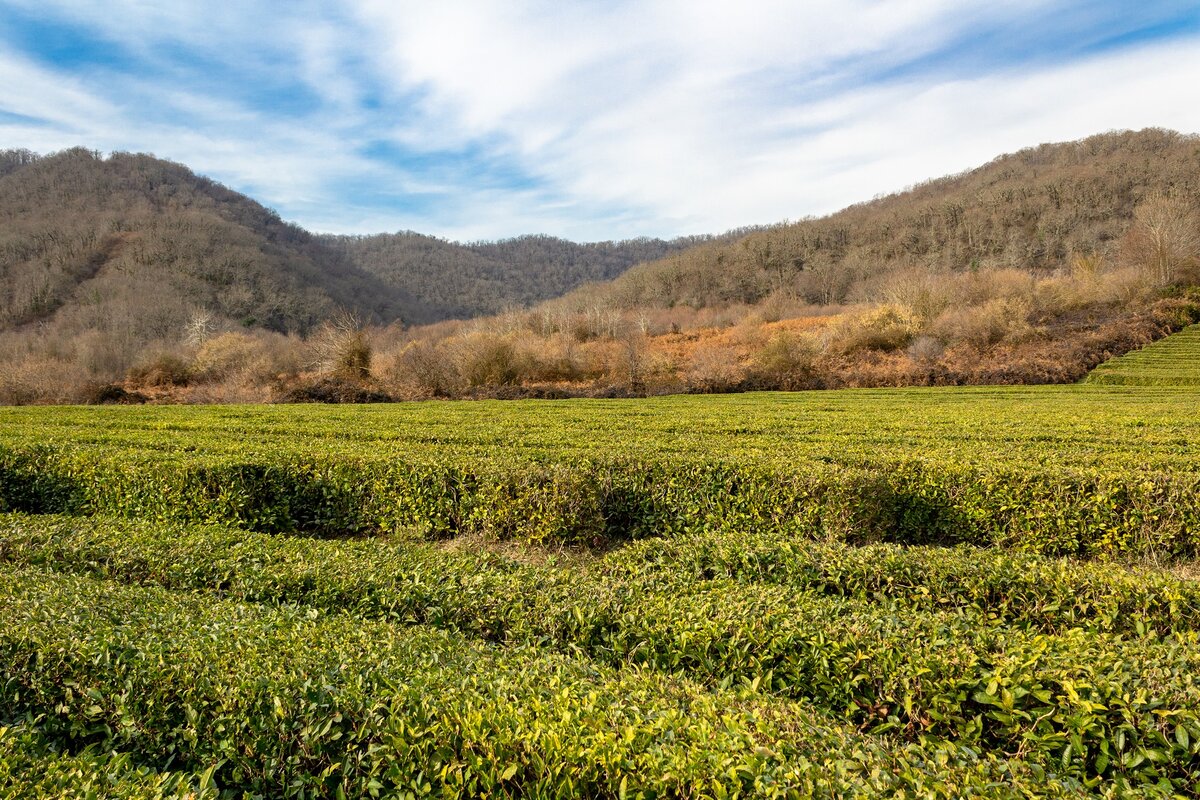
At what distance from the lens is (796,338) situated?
36.9m

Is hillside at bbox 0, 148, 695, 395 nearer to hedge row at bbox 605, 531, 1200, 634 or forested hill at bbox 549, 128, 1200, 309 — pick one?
forested hill at bbox 549, 128, 1200, 309

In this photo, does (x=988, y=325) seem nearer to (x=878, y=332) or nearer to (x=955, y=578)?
(x=878, y=332)

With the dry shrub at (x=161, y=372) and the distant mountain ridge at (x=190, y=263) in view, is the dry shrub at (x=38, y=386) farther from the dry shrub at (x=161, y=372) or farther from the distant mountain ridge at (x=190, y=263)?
the distant mountain ridge at (x=190, y=263)

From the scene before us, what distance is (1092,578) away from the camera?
4957mm

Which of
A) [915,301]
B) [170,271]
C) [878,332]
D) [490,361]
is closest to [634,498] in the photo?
[490,361]

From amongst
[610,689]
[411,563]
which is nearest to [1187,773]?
[610,689]

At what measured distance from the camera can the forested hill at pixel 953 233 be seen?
65625 millimetres

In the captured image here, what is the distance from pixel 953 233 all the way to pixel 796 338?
53.1m

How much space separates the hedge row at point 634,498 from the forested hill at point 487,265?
305 feet

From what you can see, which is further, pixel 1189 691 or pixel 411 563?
pixel 411 563

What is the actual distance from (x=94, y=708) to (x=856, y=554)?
5764mm

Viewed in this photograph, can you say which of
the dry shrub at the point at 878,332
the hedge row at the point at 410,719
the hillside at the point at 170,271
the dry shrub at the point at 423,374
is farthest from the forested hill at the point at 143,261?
the hedge row at the point at 410,719

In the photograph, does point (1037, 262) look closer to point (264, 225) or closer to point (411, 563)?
point (411, 563)

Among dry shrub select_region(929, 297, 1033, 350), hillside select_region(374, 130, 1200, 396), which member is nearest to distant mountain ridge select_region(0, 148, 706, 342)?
hillside select_region(374, 130, 1200, 396)
